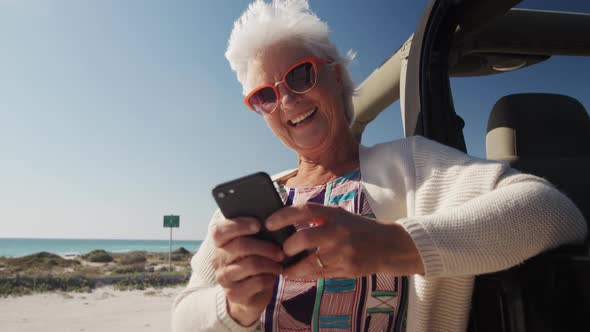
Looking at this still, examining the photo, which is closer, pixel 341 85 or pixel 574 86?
pixel 574 86

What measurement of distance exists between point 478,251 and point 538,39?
152cm

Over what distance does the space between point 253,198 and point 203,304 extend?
0.56 meters

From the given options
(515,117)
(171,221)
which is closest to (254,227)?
(515,117)

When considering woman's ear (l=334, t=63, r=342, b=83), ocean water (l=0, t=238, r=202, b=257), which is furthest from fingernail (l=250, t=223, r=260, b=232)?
ocean water (l=0, t=238, r=202, b=257)

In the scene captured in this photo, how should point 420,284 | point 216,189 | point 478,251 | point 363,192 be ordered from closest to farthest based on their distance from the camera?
point 478,251 → point 216,189 → point 420,284 → point 363,192

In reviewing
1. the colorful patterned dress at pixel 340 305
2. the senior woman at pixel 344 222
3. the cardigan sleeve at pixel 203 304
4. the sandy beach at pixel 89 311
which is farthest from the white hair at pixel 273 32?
the sandy beach at pixel 89 311

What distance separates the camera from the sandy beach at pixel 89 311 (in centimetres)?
700

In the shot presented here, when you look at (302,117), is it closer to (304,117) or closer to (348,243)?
(304,117)

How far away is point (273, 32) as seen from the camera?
1.84 meters

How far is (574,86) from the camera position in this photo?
183cm

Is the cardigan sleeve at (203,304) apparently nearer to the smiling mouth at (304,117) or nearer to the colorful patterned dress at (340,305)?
the colorful patterned dress at (340,305)

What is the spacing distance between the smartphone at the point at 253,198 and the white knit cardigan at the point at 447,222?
35 cm

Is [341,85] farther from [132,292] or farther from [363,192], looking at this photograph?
[132,292]

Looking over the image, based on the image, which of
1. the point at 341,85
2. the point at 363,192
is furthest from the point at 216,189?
the point at 341,85
